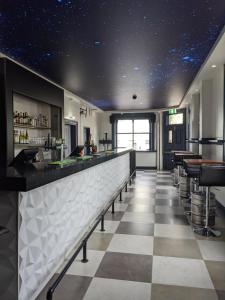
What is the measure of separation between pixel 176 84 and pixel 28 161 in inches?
214

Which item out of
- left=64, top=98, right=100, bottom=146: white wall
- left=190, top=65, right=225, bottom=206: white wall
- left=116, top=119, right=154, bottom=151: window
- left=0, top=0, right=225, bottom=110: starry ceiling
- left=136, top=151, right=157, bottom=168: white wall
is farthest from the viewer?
left=116, top=119, right=154, bottom=151: window

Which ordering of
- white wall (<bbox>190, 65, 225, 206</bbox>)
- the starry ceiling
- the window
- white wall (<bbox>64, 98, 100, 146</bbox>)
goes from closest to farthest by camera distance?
the starry ceiling, white wall (<bbox>190, 65, 225, 206</bbox>), white wall (<bbox>64, 98, 100, 146</bbox>), the window

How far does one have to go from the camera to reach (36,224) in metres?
1.81

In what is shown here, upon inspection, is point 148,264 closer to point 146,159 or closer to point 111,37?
point 111,37

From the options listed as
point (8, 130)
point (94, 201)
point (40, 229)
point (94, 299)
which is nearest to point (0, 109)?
point (8, 130)

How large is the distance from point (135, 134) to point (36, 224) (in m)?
10.8

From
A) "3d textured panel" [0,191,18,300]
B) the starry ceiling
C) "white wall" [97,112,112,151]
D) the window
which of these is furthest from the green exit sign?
"3d textured panel" [0,191,18,300]

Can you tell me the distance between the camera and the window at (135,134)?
1221 cm

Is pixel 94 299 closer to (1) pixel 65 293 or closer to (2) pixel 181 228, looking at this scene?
(1) pixel 65 293

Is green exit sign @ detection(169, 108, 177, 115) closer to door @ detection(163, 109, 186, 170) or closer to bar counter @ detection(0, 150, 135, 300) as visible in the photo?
door @ detection(163, 109, 186, 170)

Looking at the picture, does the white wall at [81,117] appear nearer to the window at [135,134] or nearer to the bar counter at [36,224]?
the window at [135,134]

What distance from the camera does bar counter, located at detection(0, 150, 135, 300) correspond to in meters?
1.60

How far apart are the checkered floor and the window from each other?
810 centimetres

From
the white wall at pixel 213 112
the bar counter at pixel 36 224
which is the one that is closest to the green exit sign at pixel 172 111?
the white wall at pixel 213 112
